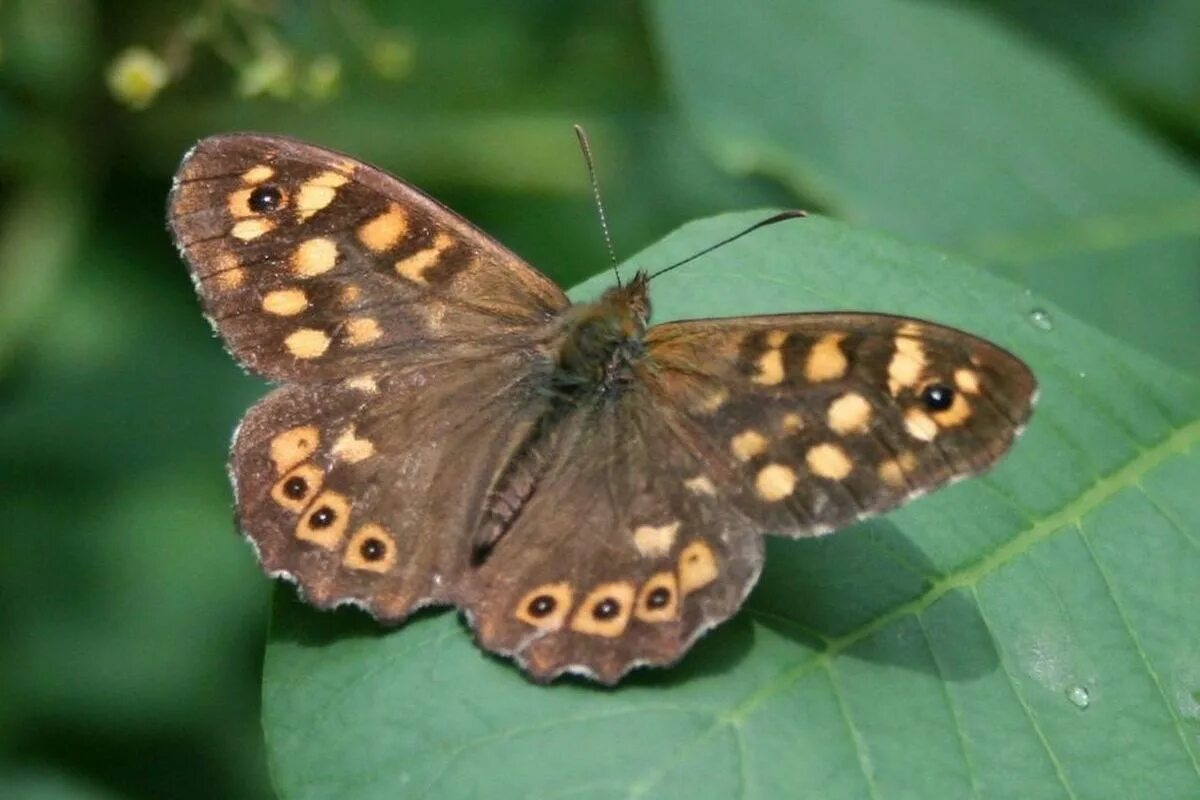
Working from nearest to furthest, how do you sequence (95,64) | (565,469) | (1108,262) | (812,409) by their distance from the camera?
(812,409)
(565,469)
(1108,262)
(95,64)

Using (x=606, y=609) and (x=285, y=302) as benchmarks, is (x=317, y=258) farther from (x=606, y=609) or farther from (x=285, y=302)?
(x=606, y=609)

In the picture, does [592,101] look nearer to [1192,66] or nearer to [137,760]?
[1192,66]

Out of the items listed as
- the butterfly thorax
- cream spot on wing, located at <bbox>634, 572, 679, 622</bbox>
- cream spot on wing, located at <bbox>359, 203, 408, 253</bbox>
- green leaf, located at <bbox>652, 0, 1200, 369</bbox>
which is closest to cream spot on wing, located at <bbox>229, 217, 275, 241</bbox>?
cream spot on wing, located at <bbox>359, 203, 408, 253</bbox>

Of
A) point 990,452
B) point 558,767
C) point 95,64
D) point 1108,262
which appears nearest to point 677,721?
point 558,767

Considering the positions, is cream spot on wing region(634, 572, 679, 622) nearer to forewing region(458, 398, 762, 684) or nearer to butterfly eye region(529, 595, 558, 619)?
forewing region(458, 398, 762, 684)

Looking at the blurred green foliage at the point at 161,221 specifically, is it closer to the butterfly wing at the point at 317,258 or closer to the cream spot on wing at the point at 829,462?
the butterfly wing at the point at 317,258

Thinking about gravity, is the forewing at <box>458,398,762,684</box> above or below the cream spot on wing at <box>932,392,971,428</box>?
below
